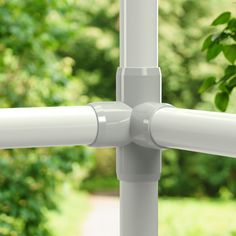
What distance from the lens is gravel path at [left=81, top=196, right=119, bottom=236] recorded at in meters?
5.91

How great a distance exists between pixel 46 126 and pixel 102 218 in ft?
18.9

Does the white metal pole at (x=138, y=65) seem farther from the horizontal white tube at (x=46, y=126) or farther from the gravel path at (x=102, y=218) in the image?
the gravel path at (x=102, y=218)

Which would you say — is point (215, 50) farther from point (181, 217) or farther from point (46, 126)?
point (181, 217)

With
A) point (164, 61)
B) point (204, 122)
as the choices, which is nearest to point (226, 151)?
point (204, 122)

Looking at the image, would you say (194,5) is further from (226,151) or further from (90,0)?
(226,151)

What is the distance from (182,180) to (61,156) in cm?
413

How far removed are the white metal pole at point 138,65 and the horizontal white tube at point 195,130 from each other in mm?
71

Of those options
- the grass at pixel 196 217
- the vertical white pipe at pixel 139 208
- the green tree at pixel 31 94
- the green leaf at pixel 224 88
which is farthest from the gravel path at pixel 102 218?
the vertical white pipe at pixel 139 208

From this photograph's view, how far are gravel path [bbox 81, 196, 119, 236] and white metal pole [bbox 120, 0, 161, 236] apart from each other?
5.01 metres

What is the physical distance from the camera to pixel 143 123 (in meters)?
0.63

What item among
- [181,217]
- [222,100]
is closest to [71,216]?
[181,217]

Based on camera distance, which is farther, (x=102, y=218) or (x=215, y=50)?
(x=102, y=218)

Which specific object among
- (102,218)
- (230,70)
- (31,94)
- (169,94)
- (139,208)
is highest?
(230,70)

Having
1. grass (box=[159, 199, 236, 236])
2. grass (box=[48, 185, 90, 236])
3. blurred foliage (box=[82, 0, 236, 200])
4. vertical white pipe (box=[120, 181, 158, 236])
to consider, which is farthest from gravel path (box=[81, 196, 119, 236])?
vertical white pipe (box=[120, 181, 158, 236])
